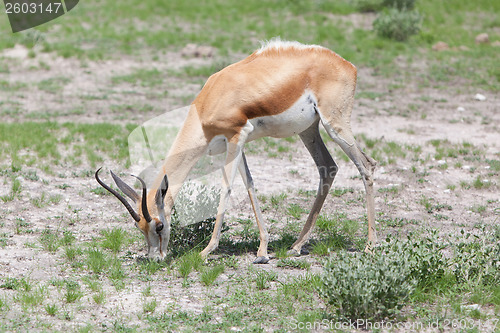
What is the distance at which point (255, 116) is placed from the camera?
7.14 m

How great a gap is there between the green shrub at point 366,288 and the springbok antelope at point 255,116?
1.09m

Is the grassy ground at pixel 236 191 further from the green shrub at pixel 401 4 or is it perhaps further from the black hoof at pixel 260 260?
the green shrub at pixel 401 4

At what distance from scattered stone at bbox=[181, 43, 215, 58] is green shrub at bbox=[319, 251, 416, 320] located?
44.9 feet

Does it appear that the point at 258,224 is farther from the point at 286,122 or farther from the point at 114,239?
the point at 114,239

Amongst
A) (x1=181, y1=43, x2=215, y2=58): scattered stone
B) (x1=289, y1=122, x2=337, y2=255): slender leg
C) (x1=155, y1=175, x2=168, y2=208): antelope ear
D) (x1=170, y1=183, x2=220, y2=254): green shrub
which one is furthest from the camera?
(x1=181, y1=43, x2=215, y2=58): scattered stone

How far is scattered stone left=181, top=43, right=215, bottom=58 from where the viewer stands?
61.6 feet

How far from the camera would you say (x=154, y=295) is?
20.9 feet

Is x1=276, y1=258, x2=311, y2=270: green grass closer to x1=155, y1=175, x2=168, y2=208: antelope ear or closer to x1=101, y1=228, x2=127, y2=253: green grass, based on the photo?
x1=155, y1=175, x2=168, y2=208: antelope ear

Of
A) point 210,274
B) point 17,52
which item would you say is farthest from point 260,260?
point 17,52

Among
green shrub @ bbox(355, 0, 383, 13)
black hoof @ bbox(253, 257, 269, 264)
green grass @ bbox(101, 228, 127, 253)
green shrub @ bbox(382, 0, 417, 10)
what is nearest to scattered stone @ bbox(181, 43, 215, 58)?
green shrub @ bbox(355, 0, 383, 13)

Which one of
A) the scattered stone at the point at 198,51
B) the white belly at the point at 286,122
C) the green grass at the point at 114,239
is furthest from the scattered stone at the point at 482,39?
the green grass at the point at 114,239

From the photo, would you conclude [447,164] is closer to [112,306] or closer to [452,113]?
[452,113]

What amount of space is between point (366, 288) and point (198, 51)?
46.8ft

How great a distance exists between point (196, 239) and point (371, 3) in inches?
724
